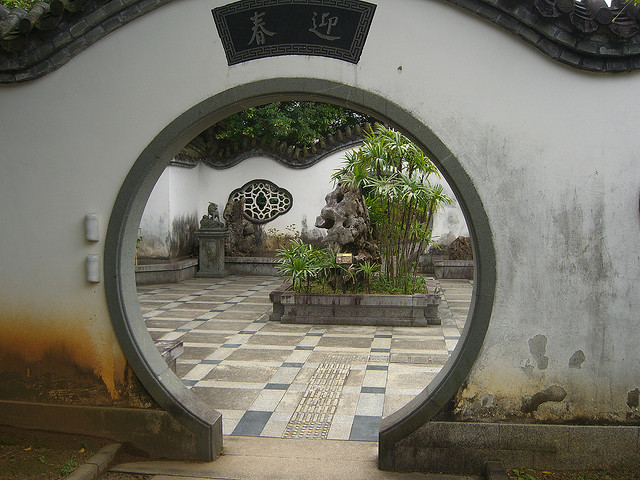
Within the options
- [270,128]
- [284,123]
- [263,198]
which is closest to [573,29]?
[284,123]

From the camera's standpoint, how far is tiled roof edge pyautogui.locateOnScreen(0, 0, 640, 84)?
3.43 m

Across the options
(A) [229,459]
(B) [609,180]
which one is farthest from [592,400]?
(A) [229,459]

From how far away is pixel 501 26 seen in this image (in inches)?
140

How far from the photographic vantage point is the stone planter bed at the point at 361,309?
26.6ft

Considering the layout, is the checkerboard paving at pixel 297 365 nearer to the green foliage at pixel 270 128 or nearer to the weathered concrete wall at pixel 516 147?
the weathered concrete wall at pixel 516 147

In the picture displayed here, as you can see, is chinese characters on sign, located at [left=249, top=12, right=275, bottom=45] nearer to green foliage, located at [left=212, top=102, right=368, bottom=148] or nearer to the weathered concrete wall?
the weathered concrete wall

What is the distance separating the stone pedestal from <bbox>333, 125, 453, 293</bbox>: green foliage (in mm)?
4890

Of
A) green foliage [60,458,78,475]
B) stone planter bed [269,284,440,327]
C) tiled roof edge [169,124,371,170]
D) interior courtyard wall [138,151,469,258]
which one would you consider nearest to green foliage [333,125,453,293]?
stone planter bed [269,284,440,327]

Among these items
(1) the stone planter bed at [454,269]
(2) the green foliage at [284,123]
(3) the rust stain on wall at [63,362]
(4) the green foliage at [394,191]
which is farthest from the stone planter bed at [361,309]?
(2) the green foliage at [284,123]

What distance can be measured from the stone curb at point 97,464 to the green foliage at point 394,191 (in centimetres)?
525

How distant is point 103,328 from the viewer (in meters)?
4.03

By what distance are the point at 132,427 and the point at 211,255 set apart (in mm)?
9256

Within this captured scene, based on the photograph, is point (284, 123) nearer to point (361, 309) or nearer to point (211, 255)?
point (211, 255)

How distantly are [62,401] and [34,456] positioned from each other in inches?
14.6
